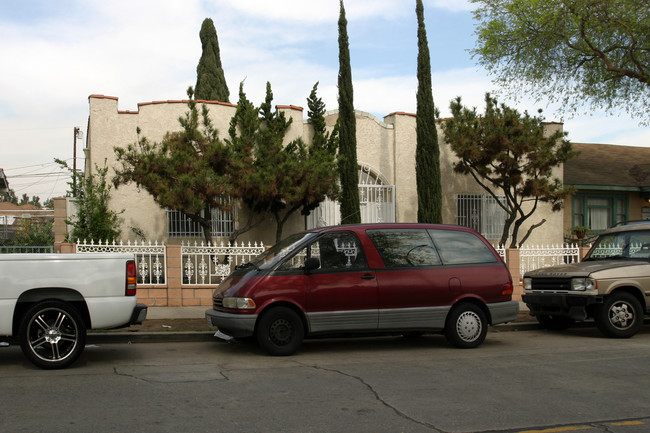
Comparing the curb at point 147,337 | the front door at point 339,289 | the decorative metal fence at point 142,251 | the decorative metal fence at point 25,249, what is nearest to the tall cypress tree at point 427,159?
the decorative metal fence at point 142,251

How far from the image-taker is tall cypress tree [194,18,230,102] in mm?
27688

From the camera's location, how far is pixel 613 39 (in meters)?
19.9

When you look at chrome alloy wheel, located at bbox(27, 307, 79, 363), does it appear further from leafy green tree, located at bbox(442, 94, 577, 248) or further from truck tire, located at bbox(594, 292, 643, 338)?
leafy green tree, located at bbox(442, 94, 577, 248)

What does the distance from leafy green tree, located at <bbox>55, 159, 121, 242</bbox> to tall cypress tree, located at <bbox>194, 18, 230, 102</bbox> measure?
Answer: 11.4 metres

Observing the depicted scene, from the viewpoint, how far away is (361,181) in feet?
61.9

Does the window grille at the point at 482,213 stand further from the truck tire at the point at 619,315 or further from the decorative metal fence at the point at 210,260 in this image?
the truck tire at the point at 619,315

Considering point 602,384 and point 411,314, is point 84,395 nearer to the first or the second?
point 411,314

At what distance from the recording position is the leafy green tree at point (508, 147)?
1708 centimetres

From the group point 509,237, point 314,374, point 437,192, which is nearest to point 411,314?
point 314,374

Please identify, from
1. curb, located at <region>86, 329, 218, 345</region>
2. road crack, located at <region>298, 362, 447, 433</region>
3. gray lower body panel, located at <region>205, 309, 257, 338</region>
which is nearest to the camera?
road crack, located at <region>298, 362, 447, 433</region>

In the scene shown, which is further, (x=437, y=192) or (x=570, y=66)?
(x=570, y=66)

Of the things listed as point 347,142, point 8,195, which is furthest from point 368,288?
point 8,195

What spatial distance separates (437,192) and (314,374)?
11308 mm

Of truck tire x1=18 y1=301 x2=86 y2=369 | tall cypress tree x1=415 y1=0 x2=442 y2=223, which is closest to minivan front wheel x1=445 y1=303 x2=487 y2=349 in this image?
truck tire x1=18 y1=301 x2=86 y2=369
